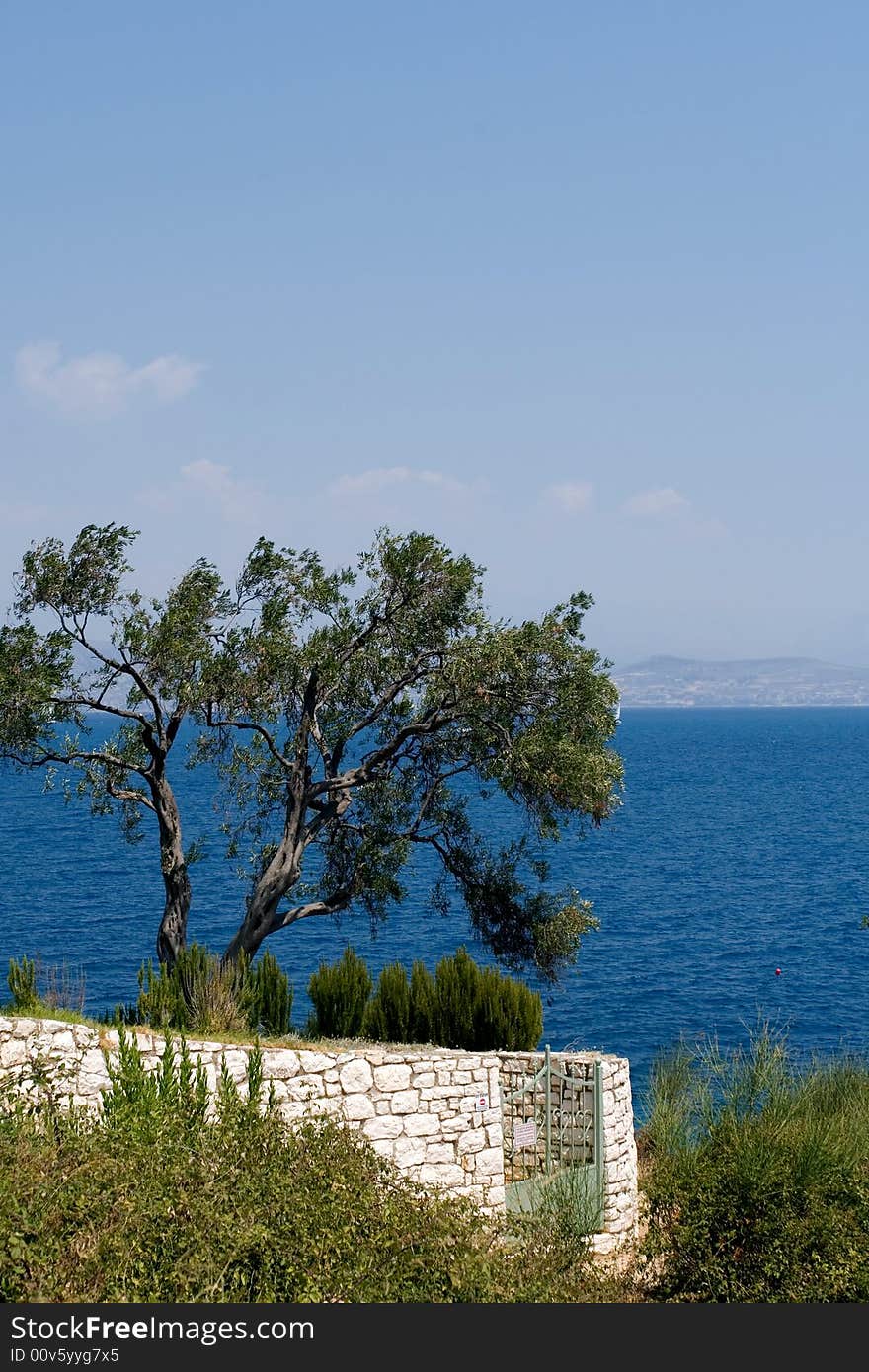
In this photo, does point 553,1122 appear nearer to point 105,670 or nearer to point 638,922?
point 105,670

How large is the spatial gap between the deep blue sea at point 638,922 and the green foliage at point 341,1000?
3.87 meters

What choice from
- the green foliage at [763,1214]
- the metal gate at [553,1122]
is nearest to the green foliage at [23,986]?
the metal gate at [553,1122]

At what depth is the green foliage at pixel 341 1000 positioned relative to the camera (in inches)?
854

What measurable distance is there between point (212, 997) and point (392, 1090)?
3448mm

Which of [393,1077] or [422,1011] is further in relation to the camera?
A: [422,1011]

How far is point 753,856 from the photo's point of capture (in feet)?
234

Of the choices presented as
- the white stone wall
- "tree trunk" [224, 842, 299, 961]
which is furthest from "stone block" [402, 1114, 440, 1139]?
"tree trunk" [224, 842, 299, 961]

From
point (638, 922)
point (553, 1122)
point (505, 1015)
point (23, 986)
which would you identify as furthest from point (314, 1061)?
point (638, 922)

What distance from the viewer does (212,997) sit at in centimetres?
1911

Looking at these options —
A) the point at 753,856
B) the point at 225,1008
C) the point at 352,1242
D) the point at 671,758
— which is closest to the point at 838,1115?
the point at 225,1008

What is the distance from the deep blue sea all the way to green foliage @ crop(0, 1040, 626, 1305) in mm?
10696

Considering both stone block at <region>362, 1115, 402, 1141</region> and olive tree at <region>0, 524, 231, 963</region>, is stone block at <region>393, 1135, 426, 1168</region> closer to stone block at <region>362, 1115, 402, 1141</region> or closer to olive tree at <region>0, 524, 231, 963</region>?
stone block at <region>362, 1115, 402, 1141</region>

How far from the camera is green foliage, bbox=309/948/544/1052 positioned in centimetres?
2152

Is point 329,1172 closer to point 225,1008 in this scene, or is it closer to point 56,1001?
point 225,1008
